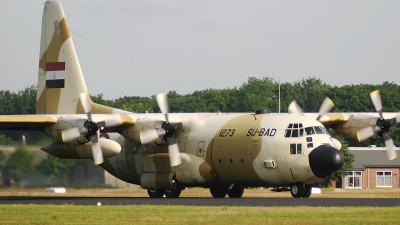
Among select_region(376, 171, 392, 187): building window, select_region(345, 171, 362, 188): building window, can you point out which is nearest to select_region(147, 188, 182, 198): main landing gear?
select_region(345, 171, 362, 188): building window

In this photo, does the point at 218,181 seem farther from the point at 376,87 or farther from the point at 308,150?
the point at 376,87

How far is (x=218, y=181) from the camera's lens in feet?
114

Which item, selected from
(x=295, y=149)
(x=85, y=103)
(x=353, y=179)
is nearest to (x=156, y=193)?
(x=85, y=103)

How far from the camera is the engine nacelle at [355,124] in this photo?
35.0 metres

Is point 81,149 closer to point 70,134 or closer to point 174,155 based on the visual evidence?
point 70,134

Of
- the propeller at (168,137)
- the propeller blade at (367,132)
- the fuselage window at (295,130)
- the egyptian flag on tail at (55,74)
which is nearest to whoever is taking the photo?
the fuselage window at (295,130)

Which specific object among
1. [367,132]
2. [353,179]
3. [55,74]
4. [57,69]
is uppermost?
[57,69]

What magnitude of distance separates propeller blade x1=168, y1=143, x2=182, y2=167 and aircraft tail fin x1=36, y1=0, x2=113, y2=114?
5.84 m

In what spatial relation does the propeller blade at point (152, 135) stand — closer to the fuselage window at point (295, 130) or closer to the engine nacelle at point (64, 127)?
the engine nacelle at point (64, 127)

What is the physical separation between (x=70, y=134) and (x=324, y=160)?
1006cm

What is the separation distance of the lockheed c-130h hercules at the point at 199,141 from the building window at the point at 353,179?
102 ft

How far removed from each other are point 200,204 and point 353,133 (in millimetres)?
10471

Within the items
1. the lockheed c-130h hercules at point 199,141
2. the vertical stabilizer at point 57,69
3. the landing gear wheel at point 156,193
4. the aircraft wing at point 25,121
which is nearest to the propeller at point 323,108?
the lockheed c-130h hercules at point 199,141

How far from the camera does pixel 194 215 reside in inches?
945
